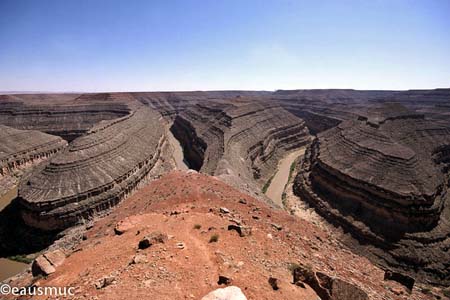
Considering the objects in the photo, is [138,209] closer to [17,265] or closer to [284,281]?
[17,265]

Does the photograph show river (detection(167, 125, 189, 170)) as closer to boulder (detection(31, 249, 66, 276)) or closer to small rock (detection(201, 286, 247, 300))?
boulder (detection(31, 249, 66, 276))

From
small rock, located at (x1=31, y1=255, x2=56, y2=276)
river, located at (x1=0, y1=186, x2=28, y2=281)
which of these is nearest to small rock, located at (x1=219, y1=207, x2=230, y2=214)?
small rock, located at (x1=31, y1=255, x2=56, y2=276)

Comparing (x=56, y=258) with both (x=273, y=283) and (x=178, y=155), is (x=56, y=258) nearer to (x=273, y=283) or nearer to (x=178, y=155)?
(x=273, y=283)

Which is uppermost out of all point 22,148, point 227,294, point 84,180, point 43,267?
point 227,294

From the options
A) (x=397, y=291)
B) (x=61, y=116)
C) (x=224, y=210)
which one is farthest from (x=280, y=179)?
(x=61, y=116)

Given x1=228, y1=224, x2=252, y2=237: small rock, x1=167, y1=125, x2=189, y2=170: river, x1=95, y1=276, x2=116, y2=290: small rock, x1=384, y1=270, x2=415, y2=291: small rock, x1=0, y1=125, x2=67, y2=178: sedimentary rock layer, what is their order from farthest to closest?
1. x1=167, y1=125, x2=189, y2=170: river
2. x1=0, y1=125, x2=67, y2=178: sedimentary rock layer
3. x1=384, y1=270, x2=415, y2=291: small rock
4. x1=228, y1=224, x2=252, y2=237: small rock
5. x1=95, y1=276, x2=116, y2=290: small rock

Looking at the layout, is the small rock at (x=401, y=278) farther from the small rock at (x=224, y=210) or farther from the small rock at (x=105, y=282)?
the small rock at (x=105, y=282)
